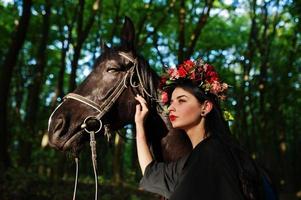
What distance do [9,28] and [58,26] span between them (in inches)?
94.2

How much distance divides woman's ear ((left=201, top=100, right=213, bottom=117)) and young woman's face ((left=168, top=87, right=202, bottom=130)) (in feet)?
0.08

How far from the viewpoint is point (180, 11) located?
16266 mm

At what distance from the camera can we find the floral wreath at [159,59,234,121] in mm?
3133

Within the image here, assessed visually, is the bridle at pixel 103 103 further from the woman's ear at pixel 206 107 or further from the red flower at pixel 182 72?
the woman's ear at pixel 206 107

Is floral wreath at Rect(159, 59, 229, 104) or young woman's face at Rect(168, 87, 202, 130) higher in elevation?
floral wreath at Rect(159, 59, 229, 104)

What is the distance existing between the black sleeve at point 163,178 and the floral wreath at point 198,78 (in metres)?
0.59

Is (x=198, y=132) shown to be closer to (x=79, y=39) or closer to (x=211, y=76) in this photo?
(x=211, y=76)

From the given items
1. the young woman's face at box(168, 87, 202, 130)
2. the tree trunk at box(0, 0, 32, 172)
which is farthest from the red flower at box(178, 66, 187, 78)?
the tree trunk at box(0, 0, 32, 172)

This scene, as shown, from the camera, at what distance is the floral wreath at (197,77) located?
3.13 metres

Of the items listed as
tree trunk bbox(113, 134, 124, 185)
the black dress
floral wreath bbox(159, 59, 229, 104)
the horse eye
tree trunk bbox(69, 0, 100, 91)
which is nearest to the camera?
the black dress

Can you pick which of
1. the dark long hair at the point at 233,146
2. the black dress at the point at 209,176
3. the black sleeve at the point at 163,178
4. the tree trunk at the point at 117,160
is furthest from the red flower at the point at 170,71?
the tree trunk at the point at 117,160

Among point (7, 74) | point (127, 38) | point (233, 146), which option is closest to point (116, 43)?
point (7, 74)

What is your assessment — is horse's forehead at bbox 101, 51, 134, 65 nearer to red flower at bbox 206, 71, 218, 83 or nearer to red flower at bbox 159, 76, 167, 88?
red flower at bbox 159, 76, 167, 88

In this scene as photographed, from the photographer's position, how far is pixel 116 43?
520 inches
